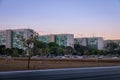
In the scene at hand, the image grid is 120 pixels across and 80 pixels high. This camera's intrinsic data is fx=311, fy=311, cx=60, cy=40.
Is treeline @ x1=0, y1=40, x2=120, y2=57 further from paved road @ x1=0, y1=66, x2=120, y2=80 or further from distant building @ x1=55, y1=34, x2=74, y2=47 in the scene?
paved road @ x1=0, y1=66, x2=120, y2=80

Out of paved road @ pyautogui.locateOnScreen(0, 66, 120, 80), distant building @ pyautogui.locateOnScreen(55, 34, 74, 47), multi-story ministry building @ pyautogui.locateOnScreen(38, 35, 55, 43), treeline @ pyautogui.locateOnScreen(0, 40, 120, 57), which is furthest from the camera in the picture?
multi-story ministry building @ pyautogui.locateOnScreen(38, 35, 55, 43)

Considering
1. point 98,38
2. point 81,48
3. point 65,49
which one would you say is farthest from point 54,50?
point 98,38

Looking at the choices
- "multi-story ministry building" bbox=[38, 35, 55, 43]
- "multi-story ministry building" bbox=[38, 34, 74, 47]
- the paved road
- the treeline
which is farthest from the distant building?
the paved road

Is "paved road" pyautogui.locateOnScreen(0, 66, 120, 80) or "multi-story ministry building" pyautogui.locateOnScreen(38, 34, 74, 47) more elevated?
"multi-story ministry building" pyautogui.locateOnScreen(38, 34, 74, 47)

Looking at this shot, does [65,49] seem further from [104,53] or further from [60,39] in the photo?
[60,39]

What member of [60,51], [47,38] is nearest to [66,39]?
[47,38]

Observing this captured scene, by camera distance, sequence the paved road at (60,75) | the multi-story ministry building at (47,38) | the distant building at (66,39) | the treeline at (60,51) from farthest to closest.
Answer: the multi-story ministry building at (47,38) < the distant building at (66,39) < the treeline at (60,51) < the paved road at (60,75)

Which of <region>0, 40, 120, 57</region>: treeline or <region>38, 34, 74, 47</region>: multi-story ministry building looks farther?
<region>38, 34, 74, 47</region>: multi-story ministry building

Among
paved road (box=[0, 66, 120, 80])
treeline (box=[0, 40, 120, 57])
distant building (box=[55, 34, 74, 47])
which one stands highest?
distant building (box=[55, 34, 74, 47])

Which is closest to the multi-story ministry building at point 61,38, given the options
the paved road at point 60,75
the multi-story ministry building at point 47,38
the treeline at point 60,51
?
the multi-story ministry building at point 47,38

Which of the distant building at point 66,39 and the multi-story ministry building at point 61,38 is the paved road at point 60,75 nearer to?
the multi-story ministry building at point 61,38

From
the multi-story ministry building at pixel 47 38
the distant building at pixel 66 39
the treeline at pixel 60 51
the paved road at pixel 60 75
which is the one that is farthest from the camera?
the multi-story ministry building at pixel 47 38

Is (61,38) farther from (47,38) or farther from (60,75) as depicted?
(60,75)

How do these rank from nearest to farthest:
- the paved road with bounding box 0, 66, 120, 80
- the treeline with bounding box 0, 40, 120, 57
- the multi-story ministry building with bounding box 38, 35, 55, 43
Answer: the paved road with bounding box 0, 66, 120, 80
the treeline with bounding box 0, 40, 120, 57
the multi-story ministry building with bounding box 38, 35, 55, 43
